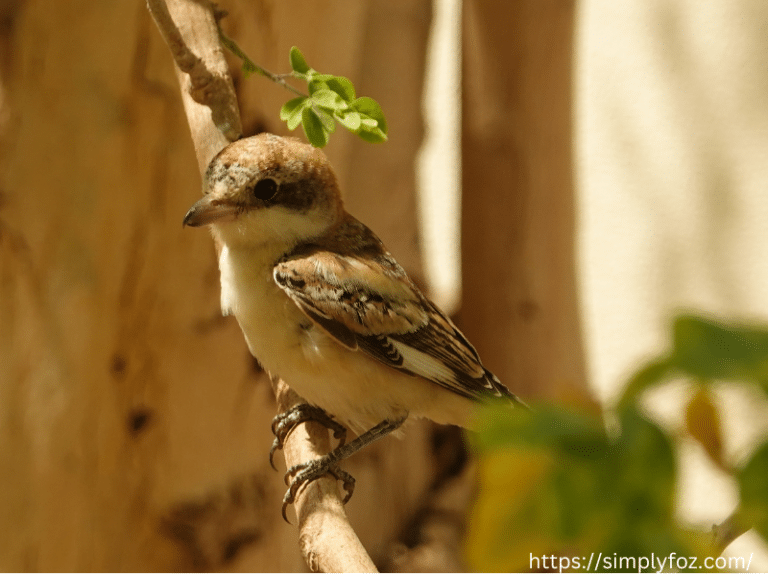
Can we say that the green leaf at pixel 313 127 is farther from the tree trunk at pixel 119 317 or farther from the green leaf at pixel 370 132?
the tree trunk at pixel 119 317

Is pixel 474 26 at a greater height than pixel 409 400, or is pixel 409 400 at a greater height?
pixel 474 26

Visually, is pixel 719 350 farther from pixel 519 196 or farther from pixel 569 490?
pixel 519 196

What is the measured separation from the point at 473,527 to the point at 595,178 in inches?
133

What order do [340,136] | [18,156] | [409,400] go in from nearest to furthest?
[409,400]
[18,156]
[340,136]

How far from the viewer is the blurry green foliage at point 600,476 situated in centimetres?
33

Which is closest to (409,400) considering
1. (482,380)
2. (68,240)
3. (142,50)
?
(482,380)

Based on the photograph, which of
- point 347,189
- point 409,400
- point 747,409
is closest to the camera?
point 747,409

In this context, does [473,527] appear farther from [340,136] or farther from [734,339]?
[340,136]

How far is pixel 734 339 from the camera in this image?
33 centimetres

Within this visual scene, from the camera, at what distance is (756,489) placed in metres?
0.33

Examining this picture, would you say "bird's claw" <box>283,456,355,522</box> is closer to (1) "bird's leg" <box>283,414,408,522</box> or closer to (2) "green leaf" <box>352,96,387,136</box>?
(1) "bird's leg" <box>283,414,408,522</box>

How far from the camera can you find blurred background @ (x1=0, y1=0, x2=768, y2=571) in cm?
190

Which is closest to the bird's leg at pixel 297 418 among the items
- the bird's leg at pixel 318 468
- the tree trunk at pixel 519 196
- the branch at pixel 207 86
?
the bird's leg at pixel 318 468

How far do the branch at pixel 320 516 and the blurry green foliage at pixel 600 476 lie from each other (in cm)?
91
